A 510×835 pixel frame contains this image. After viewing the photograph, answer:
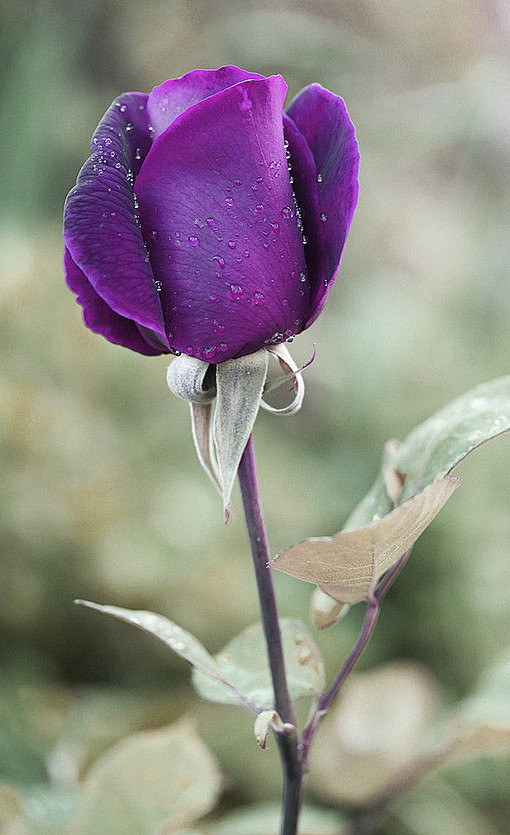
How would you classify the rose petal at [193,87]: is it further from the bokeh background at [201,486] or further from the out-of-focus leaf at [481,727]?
the bokeh background at [201,486]

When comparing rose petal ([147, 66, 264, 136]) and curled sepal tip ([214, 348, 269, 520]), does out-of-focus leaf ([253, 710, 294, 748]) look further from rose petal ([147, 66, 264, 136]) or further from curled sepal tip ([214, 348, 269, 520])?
rose petal ([147, 66, 264, 136])

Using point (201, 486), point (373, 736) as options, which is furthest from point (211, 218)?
point (201, 486)

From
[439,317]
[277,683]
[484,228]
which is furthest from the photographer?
[484,228]

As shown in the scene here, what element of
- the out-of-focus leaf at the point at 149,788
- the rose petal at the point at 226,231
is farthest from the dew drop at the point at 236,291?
the out-of-focus leaf at the point at 149,788

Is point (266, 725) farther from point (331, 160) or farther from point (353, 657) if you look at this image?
point (331, 160)

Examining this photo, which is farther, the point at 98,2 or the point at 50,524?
the point at 98,2

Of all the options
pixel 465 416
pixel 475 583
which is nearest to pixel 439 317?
pixel 475 583

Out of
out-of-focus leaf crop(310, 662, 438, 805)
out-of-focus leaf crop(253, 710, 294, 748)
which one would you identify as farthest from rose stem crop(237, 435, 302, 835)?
out-of-focus leaf crop(310, 662, 438, 805)

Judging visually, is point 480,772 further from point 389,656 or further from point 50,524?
point 50,524
